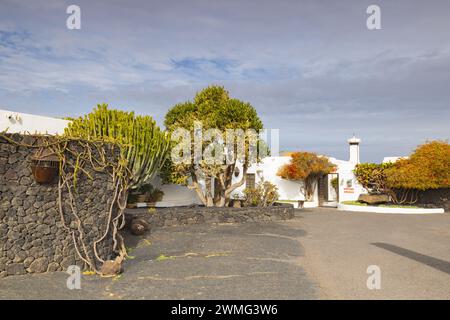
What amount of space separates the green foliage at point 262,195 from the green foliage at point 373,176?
8710mm

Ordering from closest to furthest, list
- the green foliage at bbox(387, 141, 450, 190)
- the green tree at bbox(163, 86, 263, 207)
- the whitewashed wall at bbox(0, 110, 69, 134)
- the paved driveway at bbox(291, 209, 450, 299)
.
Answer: the paved driveway at bbox(291, 209, 450, 299) < the whitewashed wall at bbox(0, 110, 69, 134) < the green tree at bbox(163, 86, 263, 207) < the green foliage at bbox(387, 141, 450, 190)

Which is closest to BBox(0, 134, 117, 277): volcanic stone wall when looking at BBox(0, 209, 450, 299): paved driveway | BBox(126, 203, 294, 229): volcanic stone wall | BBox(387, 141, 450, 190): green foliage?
BBox(0, 209, 450, 299): paved driveway

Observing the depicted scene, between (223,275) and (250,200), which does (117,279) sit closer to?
(223,275)

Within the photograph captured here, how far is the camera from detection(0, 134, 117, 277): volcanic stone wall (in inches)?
280

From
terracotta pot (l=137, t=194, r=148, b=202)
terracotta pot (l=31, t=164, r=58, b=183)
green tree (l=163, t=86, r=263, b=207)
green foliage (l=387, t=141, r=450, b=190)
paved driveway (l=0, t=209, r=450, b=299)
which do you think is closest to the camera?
paved driveway (l=0, t=209, r=450, b=299)

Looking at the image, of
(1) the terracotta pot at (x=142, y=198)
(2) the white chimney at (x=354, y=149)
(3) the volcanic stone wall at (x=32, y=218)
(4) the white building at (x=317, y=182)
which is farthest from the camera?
(2) the white chimney at (x=354, y=149)

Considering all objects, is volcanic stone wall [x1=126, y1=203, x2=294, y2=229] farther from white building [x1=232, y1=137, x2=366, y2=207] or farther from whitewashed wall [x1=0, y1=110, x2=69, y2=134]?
white building [x1=232, y1=137, x2=366, y2=207]

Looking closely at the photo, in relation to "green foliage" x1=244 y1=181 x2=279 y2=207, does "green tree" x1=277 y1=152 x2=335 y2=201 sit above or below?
above

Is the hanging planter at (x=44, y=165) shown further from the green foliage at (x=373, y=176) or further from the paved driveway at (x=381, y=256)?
the green foliage at (x=373, y=176)

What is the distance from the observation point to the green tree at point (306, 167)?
24520mm

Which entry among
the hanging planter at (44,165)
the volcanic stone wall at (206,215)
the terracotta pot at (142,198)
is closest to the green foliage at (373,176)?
the volcanic stone wall at (206,215)

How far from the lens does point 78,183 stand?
7.91m
